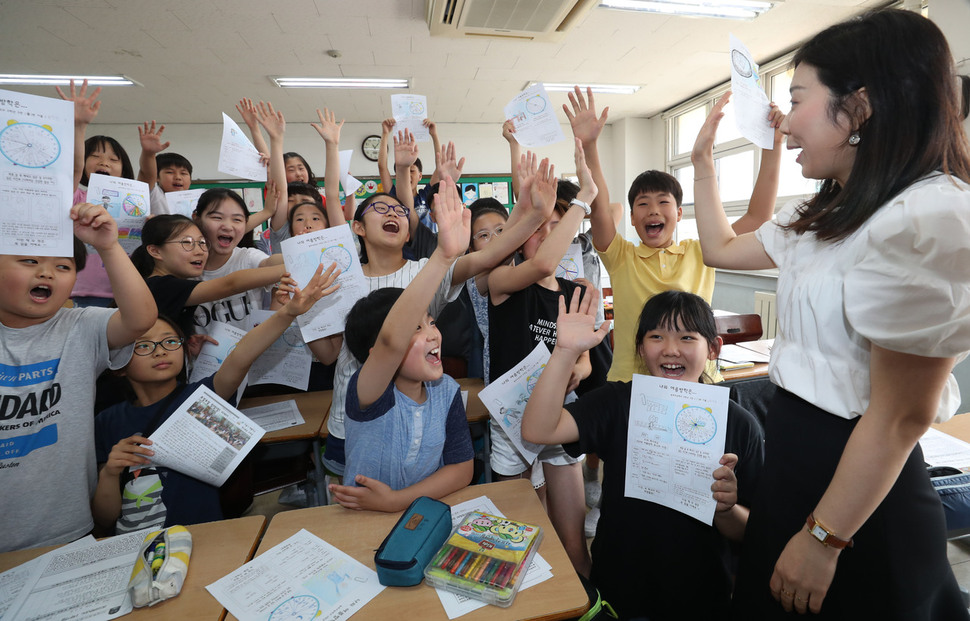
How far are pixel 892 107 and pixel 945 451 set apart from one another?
1307mm

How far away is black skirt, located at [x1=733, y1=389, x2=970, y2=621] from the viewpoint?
2.35ft

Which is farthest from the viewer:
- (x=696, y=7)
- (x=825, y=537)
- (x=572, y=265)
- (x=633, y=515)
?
(x=696, y=7)

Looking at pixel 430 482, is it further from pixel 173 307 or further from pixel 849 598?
pixel 173 307

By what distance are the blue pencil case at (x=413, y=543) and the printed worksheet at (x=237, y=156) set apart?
1839mm

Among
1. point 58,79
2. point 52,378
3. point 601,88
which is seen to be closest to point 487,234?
point 52,378

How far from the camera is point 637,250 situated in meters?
2.12

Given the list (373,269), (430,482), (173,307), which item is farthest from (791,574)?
(173,307)

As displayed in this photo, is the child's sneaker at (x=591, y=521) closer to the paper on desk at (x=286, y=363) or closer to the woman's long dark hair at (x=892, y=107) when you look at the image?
the paper on desk at (x=286, y=363)

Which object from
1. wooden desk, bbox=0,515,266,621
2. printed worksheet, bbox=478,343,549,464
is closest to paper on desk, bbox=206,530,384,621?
wooden desk, bbox=0,515,266,621

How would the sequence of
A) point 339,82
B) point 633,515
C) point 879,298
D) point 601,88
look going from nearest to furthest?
point 879,298, point 633,515, point 339,82, point 601,88

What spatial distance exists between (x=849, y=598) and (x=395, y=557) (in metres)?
0.80

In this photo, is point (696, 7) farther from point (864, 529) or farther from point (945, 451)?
point (864, 529)

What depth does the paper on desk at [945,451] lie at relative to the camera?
1.31 m

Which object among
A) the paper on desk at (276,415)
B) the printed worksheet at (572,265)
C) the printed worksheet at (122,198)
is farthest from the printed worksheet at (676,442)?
the printed worksheet at (122,198)
